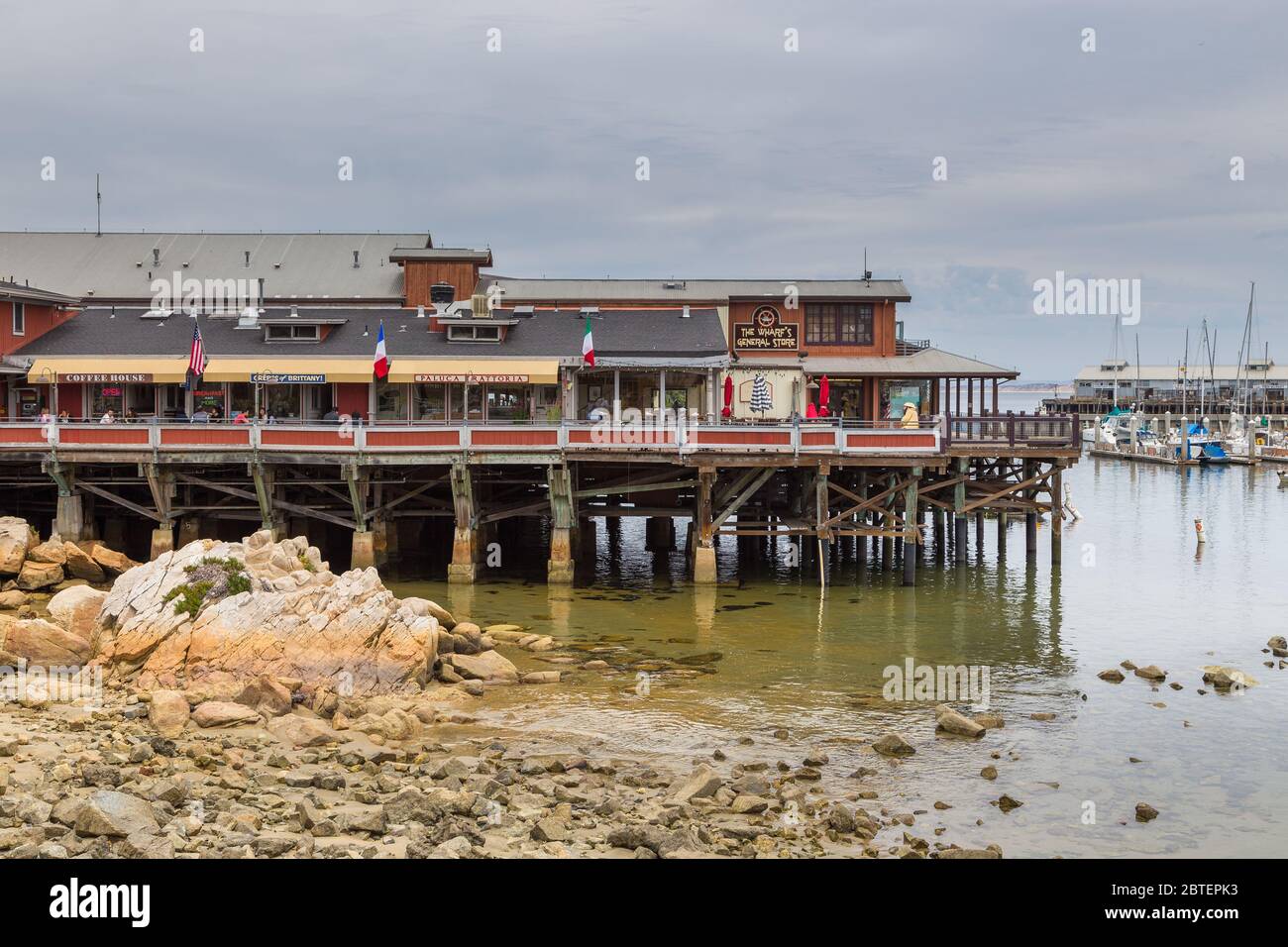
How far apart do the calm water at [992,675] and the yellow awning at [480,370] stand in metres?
5.85

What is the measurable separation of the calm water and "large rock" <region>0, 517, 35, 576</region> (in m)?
10.3

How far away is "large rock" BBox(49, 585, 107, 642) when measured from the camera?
2680 centimetres

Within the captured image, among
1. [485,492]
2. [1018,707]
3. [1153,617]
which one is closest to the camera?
[1018,707]

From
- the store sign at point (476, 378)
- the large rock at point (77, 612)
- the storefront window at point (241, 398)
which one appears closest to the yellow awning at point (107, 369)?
the storefront window at point (241, 398)

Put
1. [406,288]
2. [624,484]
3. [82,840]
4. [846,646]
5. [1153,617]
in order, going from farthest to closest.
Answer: [406,288]
[624,484]
[1153,617]
[846,646]
[82,840]

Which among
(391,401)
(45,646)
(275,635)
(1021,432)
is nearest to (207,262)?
(391,401)

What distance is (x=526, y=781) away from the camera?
62.7 feet

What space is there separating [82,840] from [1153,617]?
28.4m

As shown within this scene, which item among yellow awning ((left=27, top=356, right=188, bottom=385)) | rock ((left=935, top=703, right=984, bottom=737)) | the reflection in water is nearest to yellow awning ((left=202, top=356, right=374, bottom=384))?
yellow awning ((left=27, top=356, right=188, bottom=385))

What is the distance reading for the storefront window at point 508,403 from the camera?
43.8 m

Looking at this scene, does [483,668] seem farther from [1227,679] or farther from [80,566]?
[80,566]

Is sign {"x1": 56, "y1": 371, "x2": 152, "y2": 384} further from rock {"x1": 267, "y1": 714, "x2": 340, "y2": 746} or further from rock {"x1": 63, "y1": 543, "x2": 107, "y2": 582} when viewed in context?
rock {"x1": 267, "y1": 714, "x2": 340, "y2": 746}

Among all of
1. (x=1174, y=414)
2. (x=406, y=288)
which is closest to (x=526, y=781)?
(x=406, y=288)
